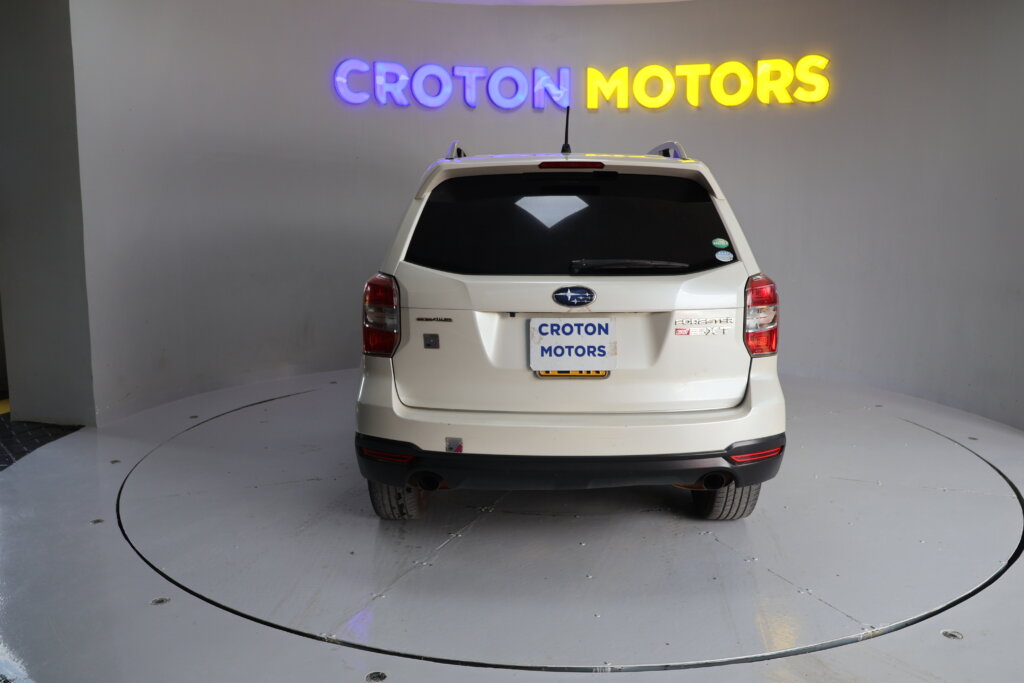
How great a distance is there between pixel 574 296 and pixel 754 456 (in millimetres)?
837

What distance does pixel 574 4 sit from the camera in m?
A: 6.90

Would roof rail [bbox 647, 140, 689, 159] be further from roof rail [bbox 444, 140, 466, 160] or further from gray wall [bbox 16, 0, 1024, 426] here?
gray wall [bbox 16, 0, 1024, 426]

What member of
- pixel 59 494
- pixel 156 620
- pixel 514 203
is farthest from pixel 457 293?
pixel 59 494

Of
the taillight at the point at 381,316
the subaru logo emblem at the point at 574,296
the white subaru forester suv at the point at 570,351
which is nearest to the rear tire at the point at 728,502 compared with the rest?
the white subaru forester suv at the point at 570,351

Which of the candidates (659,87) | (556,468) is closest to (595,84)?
(659,87)

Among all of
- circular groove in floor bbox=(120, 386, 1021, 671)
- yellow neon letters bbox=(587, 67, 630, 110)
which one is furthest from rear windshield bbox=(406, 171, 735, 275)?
yellow neon letters bbox=(587, 67, 630, 110)

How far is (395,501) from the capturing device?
3340mm

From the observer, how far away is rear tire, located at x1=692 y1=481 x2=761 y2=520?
3334 millimetres

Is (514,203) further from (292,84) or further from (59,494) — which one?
(292,84)

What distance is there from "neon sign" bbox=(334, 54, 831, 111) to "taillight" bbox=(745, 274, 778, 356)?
4177 mm

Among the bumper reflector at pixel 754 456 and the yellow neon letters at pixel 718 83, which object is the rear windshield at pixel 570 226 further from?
the yellow neon letters at pixel 718 83

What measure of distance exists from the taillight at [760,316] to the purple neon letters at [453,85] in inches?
177

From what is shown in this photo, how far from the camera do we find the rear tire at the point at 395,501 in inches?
130

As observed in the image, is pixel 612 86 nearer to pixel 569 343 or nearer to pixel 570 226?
pixel 570 226
